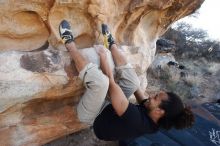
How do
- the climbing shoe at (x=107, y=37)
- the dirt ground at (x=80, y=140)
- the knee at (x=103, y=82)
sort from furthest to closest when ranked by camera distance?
1. the dirt ground at (x=80, y=140)
2. the climbing shoe at (x=107, y=37)
3. the knee at (x=103, y=82)

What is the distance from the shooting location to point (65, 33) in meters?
3.53

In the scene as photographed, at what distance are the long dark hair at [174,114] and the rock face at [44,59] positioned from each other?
795 millimetres

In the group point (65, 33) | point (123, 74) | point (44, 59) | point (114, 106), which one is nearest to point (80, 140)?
point (123, 74)

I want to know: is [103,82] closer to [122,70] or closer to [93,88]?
[93,88]

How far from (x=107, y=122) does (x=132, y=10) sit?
138 cm

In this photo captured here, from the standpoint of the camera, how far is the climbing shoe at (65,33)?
138 inches

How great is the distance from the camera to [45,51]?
3.61 m

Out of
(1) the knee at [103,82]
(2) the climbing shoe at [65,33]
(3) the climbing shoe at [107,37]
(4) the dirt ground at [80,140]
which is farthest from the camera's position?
(4) the dirt ground at [80,140]

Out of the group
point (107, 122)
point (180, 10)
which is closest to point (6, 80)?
point (107, 122)

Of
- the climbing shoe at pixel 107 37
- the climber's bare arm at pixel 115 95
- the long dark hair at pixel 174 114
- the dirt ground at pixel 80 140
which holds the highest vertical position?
the climbing shoe at pixel 107 37

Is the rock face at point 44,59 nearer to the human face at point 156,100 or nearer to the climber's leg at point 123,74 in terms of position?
the climber's leg at point 123,74

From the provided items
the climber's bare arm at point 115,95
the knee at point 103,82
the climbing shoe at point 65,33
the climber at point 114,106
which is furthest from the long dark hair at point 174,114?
the climbing shoe at point 65,33

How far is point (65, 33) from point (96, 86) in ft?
1.86

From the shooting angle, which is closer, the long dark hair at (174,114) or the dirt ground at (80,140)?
the long dark hair at (174,114)
